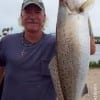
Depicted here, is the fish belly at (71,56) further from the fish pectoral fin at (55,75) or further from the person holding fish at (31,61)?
the person holding fish at (31,61)

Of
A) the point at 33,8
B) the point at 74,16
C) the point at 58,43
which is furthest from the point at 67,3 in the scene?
the point at 33,8

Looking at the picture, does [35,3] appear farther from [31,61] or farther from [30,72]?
[30,72]

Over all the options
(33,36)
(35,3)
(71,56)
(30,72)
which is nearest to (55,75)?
(71,56)

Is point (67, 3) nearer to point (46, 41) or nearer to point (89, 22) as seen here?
point (89, 22)

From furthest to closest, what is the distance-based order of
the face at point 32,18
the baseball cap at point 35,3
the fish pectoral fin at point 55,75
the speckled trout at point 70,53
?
1. the baseball cap at point 35,3
2. the face at point 32,18
3. the fish pectoral fin at point 55,75
4. the speckled trout at point 70,53

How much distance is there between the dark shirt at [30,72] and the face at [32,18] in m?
0.22

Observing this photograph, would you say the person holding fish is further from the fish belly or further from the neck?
the fish belly

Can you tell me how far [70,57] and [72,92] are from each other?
0.38 metres

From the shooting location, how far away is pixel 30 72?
5473 millimetres

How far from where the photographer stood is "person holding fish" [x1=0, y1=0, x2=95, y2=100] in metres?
5.46

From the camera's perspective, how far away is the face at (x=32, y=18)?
5.41 meters

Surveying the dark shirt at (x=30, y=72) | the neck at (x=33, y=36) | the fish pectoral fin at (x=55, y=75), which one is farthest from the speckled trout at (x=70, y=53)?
the neck at (x=33, y=36)

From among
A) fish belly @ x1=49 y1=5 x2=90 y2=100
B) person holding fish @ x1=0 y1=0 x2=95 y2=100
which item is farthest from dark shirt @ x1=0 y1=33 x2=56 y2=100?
fish belly @ x1=49 y1=5 x2=90 y2=100

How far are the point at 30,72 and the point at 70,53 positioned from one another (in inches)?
34.4
